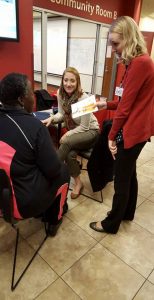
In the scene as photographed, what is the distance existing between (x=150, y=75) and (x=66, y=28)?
5423 millimetres

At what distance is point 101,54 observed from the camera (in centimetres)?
450

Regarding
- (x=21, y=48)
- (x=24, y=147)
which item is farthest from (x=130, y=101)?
(x=21, y=48)

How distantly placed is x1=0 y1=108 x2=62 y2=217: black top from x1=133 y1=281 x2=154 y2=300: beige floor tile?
82cm

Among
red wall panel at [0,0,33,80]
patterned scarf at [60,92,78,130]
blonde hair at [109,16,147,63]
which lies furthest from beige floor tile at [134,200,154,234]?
red wall panel at [0,0,33,80]

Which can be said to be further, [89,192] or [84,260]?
[89,192]

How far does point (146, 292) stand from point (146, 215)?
30.4 inches

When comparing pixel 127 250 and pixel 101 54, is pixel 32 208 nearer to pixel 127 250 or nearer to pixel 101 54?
pixel 127 250

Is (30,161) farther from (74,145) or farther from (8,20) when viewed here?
(8,20)

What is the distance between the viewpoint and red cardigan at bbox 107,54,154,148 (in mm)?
1197

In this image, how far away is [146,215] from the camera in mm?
2070

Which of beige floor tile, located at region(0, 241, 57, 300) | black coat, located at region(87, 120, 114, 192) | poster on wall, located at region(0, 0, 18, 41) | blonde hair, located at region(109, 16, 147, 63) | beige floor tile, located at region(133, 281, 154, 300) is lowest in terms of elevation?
beige floor tile, located at region(133, 281, 154, 300)

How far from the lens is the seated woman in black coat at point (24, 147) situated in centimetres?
111

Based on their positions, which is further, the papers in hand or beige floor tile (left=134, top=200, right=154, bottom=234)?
beige floor tile (left=134, top=200, right=154, bottom=234)

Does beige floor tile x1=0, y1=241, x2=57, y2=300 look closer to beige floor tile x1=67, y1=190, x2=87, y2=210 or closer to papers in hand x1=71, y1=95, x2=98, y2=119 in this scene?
beige floor tile x1=67, y1=190, x2=87, y2=210
